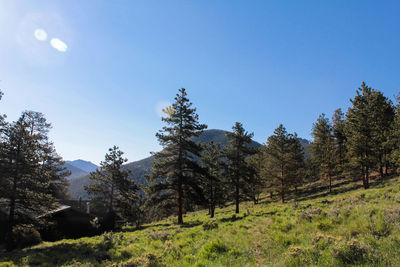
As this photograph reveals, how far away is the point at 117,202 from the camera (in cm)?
3091

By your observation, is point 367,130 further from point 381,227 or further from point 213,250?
point 213,250

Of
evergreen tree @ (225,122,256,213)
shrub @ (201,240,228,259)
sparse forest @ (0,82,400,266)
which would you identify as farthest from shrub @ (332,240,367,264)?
evergreen tree @ (225,122,256,213)

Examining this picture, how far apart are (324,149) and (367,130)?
8.45m

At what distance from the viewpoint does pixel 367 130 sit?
1086 inches

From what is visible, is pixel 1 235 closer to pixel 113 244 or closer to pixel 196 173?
pixel 113 244

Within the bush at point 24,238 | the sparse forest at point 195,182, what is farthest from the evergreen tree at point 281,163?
the bush at point 24,238

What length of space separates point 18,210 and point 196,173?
16.8 metres

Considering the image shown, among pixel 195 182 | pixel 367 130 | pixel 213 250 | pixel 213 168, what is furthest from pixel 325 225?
pixel 367 130

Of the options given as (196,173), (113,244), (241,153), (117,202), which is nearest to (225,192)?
(241,153)

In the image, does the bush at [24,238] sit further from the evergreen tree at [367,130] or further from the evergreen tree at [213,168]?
the evergreen tree at [367,130]

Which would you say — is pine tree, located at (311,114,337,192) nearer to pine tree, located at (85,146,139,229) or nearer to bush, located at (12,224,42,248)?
pine tree, located at (85,146,139,229)

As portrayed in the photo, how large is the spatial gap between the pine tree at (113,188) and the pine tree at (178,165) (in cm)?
1151

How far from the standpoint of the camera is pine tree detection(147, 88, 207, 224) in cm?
2116

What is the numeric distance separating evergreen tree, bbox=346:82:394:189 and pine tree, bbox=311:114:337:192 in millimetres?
3875
